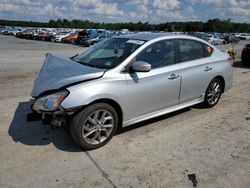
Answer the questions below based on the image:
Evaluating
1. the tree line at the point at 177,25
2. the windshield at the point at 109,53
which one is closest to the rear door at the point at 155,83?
the windshield at the point at 109,53

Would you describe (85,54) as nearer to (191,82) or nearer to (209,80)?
(191,82)

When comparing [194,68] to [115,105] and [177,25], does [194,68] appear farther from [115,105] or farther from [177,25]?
[177,25]

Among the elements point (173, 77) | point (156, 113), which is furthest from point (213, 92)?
point (156, 113)

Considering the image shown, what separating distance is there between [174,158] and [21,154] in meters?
2.15

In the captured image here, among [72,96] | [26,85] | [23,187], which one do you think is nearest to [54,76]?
[72,96]

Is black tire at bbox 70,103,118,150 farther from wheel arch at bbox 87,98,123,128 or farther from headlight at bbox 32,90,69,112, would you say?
headlight at bbox 32,90,69,112

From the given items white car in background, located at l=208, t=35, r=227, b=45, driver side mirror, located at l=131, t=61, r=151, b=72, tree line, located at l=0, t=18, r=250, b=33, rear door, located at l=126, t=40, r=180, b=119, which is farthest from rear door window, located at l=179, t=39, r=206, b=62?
tree line, located at l=0, t=18, r=250, b=33

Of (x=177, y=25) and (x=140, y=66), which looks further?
(x=177, y=25)

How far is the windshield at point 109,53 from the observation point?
14.4ft

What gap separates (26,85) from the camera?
25.7ft

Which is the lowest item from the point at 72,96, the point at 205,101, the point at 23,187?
the point at 23,187

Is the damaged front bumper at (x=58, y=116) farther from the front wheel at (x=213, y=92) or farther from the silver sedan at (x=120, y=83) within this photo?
the front wheel at (x=213, y=92)

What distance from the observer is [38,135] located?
14.7 ft

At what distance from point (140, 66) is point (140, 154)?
1.31 meters
